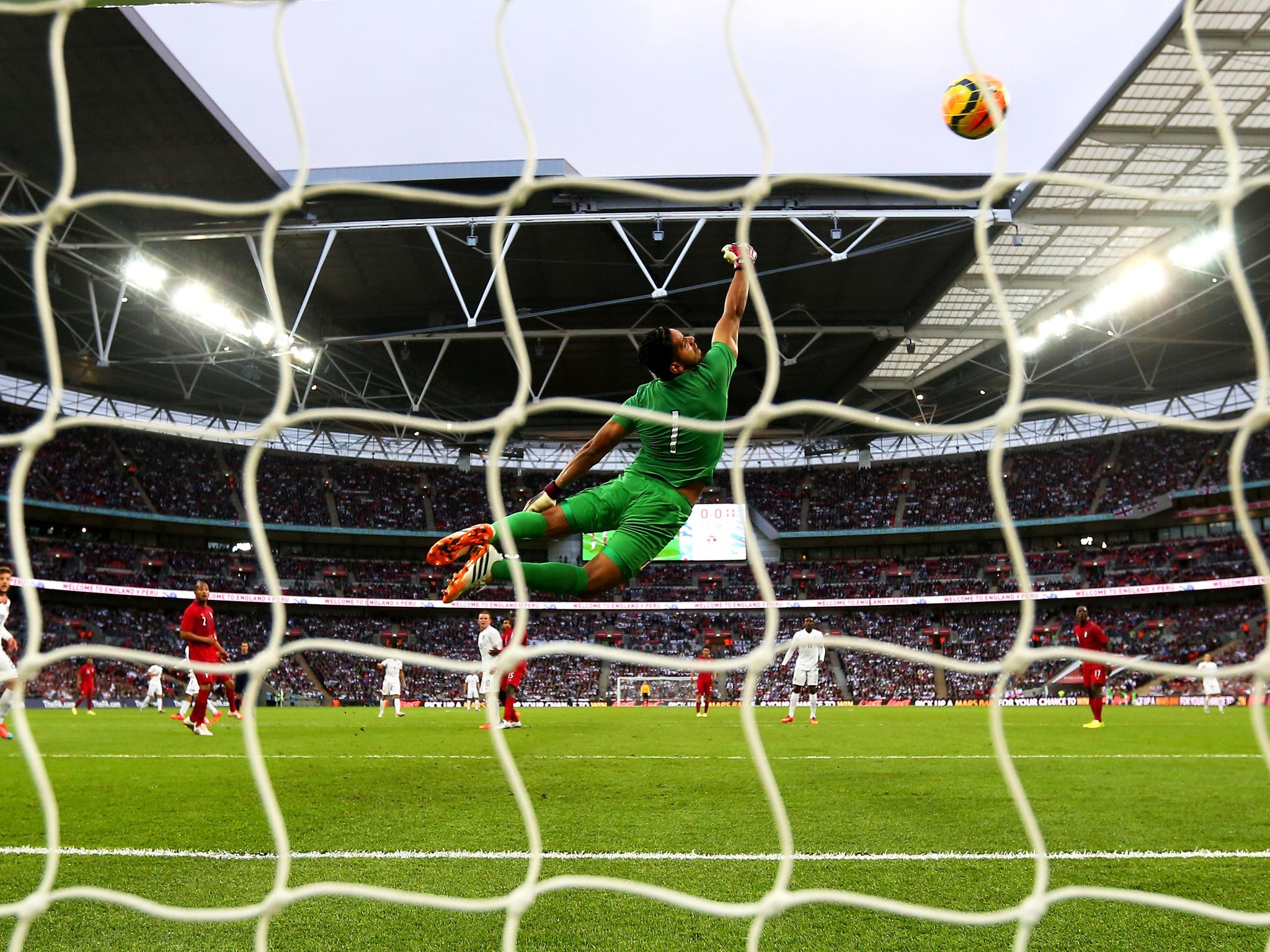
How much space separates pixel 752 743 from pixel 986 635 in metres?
41.7

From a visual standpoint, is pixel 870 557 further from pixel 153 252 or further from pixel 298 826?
pixel 298 826

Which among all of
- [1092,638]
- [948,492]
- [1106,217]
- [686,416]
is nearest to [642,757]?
[686,416]

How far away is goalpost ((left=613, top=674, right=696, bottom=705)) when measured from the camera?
38719 mm

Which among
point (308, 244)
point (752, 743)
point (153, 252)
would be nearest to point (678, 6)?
point (752, 743)

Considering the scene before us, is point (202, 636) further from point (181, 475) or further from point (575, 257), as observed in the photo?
point (181, 475)

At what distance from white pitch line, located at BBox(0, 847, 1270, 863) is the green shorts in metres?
1.28

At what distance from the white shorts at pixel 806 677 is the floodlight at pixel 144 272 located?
51.7ft

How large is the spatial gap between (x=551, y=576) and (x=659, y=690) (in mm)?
36359

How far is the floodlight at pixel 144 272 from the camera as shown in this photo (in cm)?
1989

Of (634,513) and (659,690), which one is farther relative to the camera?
(659,690)

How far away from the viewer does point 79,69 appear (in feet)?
47.7

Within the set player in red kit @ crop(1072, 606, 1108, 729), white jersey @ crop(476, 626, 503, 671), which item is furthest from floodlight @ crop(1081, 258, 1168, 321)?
white jersey @ crop(476, 626, 503, 671)

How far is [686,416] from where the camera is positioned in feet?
14.7

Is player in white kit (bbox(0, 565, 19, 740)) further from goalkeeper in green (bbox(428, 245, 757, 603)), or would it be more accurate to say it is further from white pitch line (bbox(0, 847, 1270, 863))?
goalkeeper in green (bbox(428, 245, 757, 603))
